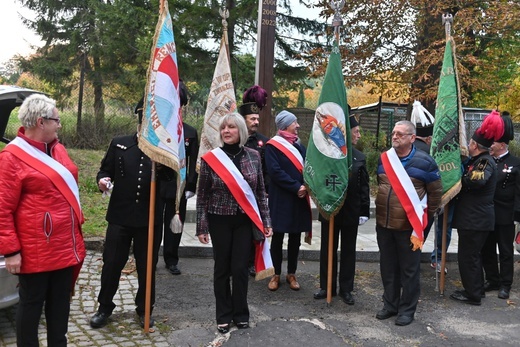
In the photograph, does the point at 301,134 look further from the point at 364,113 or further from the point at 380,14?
the point at 380,14

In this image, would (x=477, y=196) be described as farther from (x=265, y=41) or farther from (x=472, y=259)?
(x=265, y=41)

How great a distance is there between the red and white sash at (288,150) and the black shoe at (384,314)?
174cm

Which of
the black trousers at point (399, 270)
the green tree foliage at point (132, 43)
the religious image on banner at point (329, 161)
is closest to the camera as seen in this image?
the black trousers at point (399, 270)

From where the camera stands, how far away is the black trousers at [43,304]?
3.52m

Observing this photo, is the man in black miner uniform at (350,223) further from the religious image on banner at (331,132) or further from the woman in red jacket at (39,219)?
the woman in red jacket at (39,219)

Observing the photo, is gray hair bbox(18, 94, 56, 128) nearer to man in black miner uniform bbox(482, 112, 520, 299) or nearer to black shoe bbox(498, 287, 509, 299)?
man in black miner uniform bbox(482, 112, 520, 299)

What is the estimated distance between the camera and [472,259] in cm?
578

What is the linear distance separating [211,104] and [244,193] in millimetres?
3262

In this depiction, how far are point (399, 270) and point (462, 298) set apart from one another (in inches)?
44.2

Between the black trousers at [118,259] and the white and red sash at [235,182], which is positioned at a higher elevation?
the white and red sash at [235,182]

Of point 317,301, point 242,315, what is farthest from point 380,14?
point 242,315

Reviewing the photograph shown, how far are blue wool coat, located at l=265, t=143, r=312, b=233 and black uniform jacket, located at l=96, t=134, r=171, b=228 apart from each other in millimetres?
1610

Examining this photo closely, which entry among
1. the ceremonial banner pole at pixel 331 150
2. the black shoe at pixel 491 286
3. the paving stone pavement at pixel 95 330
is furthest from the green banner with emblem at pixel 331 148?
the black shoe at pixel 491 286

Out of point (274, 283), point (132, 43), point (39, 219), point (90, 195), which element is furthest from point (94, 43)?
point (39, 219)
